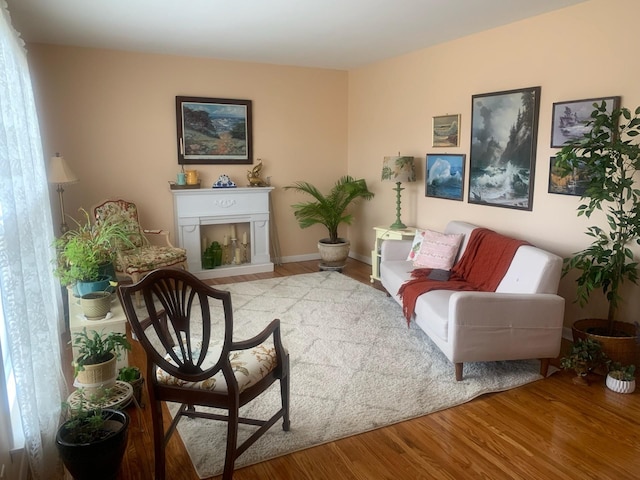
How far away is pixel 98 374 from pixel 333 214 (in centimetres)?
367

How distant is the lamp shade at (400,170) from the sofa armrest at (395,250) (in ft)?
2.26

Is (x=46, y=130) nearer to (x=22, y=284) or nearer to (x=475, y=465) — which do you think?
(x=22, y=284)

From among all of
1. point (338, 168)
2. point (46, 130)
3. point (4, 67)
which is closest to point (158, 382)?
point (4, 67)

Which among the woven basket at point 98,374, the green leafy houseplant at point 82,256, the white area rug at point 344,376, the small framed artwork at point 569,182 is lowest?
the white area rug at point 344,376

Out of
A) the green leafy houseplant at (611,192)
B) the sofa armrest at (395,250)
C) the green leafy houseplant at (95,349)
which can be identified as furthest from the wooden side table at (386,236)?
the green leafy houseplant at (95,349)

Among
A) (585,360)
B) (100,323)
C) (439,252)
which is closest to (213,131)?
(439,252)

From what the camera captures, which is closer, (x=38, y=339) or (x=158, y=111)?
(x=38, y=339)

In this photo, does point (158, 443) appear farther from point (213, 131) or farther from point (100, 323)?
point (213, 131)

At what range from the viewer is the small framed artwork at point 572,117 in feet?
10.7

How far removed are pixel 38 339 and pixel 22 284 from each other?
1.06ft

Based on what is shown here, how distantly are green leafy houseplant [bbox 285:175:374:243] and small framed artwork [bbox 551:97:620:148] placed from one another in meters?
2.55

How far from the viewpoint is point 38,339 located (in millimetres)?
2023

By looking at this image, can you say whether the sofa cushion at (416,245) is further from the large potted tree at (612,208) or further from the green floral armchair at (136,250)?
the green floral armchair at (136,250)

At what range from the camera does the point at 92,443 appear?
194 centimetres
